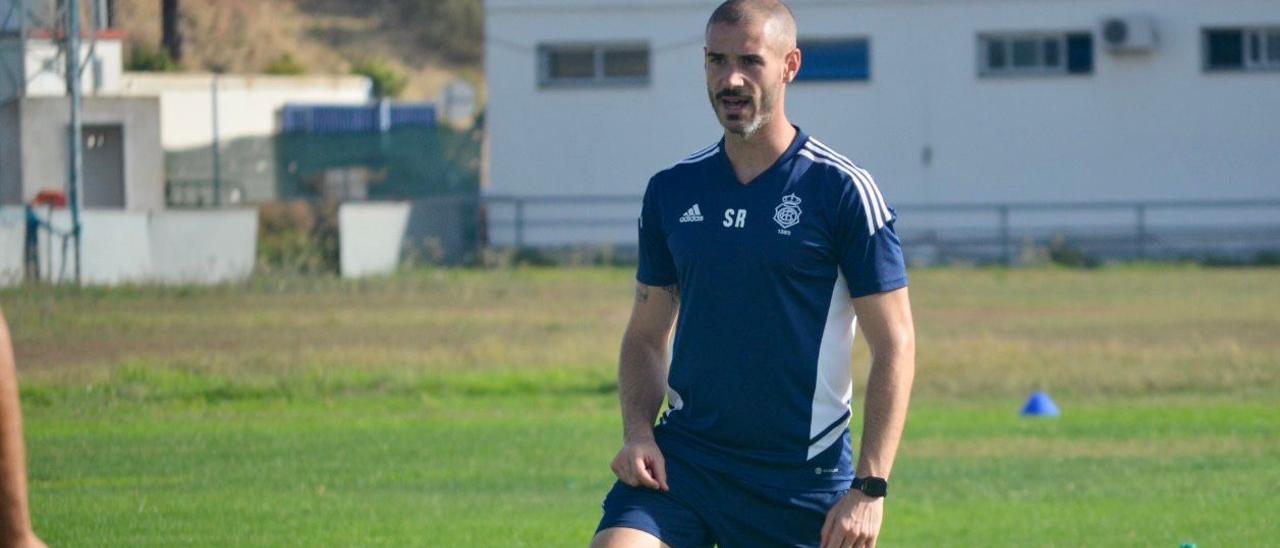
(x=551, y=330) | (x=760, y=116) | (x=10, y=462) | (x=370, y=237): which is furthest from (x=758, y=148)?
(x=370, y=237)

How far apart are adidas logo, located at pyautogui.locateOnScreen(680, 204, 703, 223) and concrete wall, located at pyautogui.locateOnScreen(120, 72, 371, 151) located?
1428 inches

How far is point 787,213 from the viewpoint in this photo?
15.9 feet

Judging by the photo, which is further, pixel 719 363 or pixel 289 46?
pixel 289 46

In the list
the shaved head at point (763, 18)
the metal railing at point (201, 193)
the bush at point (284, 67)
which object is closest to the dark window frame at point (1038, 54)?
the metal railing at point (201, 193)

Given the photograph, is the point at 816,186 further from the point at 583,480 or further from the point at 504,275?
the point at 504,275

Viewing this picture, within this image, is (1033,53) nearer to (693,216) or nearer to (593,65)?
(593,65)

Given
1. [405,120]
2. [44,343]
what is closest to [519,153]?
[405,120]

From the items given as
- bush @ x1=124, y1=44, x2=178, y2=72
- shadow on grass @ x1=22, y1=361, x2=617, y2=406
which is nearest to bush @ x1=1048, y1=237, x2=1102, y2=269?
shadow on grass @ x1=22, y1=361, x2=617, y2=406

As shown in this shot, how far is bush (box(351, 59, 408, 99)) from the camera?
7019 cm

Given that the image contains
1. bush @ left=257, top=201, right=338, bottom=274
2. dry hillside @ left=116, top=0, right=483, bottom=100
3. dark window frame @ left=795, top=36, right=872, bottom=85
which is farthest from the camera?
dry hillside @ left=116, top=0, right=483, bottom=100

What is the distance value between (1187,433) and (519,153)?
86.8 ft

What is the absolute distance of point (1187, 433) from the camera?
14.3m

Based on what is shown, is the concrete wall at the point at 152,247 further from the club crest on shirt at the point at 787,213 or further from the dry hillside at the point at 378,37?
the dry hillside at the point at 378,37

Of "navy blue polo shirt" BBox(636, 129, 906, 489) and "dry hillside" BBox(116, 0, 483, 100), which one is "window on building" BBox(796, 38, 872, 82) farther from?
"navy blue polo shirt" BBox(636, 129, 906, 489)
